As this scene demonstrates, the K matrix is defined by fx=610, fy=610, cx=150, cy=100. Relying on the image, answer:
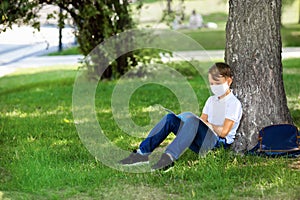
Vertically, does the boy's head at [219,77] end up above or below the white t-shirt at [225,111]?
above

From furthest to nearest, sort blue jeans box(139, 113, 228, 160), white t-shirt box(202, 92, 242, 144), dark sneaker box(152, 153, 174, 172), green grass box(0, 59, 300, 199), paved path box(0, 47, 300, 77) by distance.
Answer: paved path box(0, 47, 300, 77), white t-shirt box(202, 92, 242, 144), blue jeans box(139, 113, 228, 160), dark sneaker box(152, 153, 174, 172), green grass box(0, 59, 300, 199)

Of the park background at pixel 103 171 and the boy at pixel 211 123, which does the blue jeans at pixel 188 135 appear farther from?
the park background at pixel 103 171

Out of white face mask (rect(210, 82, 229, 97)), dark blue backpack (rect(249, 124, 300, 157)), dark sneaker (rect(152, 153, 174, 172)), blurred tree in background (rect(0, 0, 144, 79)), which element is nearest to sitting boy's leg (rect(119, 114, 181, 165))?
dark sneaker (rect(152, 153, 174, 172))

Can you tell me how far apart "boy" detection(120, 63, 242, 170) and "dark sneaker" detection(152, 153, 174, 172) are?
0.76 feet

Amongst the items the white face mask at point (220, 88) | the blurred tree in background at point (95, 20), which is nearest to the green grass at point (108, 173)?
the white face mask at point (220, 88)

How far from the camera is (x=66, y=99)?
9.18 meters

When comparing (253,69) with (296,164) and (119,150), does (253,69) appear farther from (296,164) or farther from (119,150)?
(119,150)

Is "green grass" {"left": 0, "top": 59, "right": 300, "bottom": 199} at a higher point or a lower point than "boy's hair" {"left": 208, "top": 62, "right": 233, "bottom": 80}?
lower

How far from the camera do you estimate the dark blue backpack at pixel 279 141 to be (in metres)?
5.01

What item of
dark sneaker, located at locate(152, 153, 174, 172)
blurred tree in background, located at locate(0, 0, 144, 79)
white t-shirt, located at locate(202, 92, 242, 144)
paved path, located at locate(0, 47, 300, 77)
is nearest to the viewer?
dark sneaker, located at locate(152, 153, 174, 172)

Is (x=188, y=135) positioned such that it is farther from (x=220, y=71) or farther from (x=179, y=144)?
(x=220, y=71)

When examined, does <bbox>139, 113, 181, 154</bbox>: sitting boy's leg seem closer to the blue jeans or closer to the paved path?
the blue jeans

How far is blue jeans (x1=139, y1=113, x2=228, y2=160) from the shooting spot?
484 centimetres

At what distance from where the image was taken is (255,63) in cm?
516
